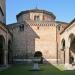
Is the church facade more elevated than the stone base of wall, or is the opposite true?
the church facade

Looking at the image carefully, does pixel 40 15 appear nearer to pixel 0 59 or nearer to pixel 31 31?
pixel 31 31

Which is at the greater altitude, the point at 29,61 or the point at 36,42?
the point at 36,42

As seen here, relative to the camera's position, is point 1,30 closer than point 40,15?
Yes

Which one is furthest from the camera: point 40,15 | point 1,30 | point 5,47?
point 40,15

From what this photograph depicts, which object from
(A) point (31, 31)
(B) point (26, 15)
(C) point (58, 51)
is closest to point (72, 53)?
(C) point (58, 51)

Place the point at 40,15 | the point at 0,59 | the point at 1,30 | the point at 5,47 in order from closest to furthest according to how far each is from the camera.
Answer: the point at 1,30, the point at 5,47, the point at 0,59, the point at 40,15

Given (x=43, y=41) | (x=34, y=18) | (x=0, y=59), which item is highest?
(x=34, y=18)

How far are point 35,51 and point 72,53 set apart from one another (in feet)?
18.6

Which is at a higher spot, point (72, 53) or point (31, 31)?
point (31, 31)

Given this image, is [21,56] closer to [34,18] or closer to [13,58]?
[13,58]

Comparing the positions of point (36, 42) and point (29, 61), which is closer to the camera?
point (29, 61)

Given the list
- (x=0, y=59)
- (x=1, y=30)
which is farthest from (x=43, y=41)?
(x=1, y=30)

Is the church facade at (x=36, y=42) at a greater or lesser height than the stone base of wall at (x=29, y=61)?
greater

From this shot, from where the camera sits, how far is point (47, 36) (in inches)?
1373
